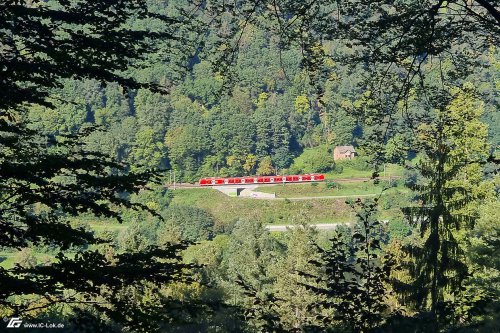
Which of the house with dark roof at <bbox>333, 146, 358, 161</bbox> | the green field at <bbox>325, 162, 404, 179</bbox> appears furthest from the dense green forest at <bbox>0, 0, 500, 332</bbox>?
the house with dark roof at <bbox>333, 146, 358, 161</bbox>

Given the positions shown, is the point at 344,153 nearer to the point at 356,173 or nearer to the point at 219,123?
the point at 356,173

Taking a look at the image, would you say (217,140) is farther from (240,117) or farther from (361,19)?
(361,19)

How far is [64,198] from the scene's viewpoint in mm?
5488

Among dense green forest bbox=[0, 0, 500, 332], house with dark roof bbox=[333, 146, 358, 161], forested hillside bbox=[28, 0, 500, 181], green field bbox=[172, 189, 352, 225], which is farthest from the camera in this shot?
forested hillside bbox=[28, 0, 500, 181]

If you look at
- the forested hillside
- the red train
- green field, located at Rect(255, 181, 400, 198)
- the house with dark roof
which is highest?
the forested hillside

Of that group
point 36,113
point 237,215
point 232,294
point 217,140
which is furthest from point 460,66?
point 36,113

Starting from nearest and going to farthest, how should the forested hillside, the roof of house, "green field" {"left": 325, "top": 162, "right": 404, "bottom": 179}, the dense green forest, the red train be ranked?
the dense green forest < the red train < "green field" {"left": 325, "top": 162, "right": 404, "bottom": 179} < the roof of house < the forested hillside

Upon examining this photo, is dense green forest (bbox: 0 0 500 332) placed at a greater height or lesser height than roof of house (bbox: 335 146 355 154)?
lesser

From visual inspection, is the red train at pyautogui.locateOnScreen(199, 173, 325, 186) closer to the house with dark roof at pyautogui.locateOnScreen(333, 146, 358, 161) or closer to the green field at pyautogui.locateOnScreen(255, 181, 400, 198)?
the green field at pyautogui.locateOnScreen(255, 181, 400, 198)

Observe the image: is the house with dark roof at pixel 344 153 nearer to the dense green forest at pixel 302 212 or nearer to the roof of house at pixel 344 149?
the roof of house at pixel 344 149

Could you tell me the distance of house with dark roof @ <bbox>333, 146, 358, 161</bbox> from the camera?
82562mm

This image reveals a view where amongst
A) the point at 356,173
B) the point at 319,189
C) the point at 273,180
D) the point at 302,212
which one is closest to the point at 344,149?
the point at 356,173

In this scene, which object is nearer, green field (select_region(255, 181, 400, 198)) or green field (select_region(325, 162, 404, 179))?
green field (select_region(255, 181, 400, 198))

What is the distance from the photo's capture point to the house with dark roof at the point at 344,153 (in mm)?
82562
